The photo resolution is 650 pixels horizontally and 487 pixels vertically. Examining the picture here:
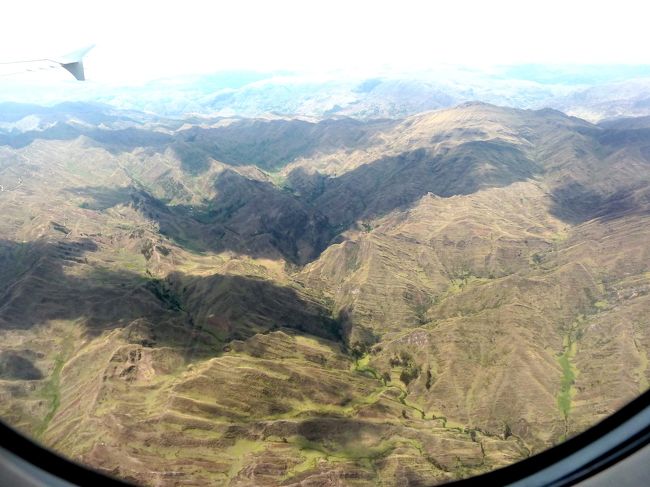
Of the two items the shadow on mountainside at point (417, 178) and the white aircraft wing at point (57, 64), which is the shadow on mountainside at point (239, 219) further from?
the white aircraft wing at point (57, 64)

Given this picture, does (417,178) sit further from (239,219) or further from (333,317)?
(333,317)

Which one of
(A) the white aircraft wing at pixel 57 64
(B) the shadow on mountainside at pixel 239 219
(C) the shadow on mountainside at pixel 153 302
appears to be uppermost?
(A) the white aircraft wing at pixel 57 64

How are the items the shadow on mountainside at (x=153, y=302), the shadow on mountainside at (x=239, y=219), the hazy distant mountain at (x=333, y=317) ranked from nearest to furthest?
the hazy distant mountain at (x=333, y=317) → the shadow on mountainside at (x=153, y=302) → the shadow on mountainside at (x=239, y=219)

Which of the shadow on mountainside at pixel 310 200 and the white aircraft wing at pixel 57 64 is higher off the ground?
the white aircraft wing at pixel 57 64

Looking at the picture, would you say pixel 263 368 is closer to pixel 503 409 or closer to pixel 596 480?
pixel 503 409

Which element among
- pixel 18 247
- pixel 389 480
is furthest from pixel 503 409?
pixel 18 247

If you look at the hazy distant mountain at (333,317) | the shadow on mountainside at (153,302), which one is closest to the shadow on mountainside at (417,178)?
the hazy distant mountain at (333,317)

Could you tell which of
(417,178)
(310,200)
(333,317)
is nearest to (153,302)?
(333,317)

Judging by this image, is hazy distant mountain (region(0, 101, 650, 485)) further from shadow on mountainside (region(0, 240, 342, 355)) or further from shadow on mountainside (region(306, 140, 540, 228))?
shadow on mountainside (region(306, 140, 540, 228))

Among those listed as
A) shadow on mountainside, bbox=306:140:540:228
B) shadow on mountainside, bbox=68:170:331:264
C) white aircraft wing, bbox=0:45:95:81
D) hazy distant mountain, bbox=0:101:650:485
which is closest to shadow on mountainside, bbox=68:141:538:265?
shadow on mountainside, bbox=68:170:331:264
